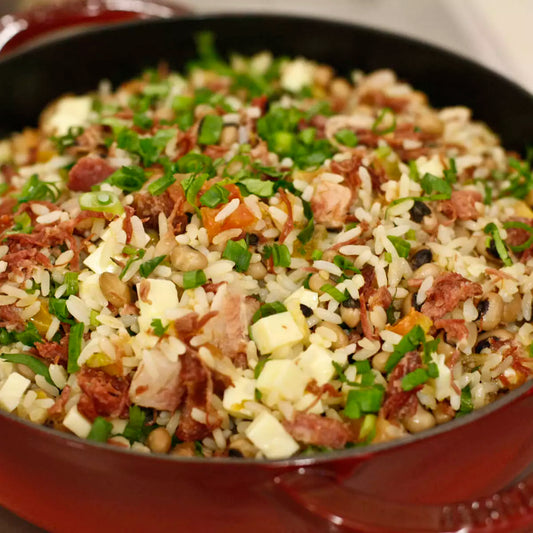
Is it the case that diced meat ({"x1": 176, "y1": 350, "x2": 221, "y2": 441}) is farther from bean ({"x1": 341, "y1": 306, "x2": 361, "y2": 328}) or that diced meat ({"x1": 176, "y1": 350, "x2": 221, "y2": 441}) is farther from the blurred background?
the blurred background

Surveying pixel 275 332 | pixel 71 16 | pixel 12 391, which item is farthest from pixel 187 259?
pixel 71 16

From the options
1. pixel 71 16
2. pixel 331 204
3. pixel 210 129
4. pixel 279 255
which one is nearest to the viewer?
pixel 279 255

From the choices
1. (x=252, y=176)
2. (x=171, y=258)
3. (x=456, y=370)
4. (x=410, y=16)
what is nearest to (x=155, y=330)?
(x=171, y=258)

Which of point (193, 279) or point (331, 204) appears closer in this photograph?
point (193, 279)

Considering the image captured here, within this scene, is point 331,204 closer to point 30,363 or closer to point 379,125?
point 379,125

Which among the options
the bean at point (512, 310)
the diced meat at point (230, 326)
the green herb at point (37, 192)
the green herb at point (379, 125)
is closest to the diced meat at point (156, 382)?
the diced meat at point (230, 326)

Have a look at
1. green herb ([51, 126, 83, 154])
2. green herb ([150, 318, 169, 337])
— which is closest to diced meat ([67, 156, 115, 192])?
green herb ([51, 126, 83, 154])

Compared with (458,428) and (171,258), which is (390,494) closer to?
(458,428)
